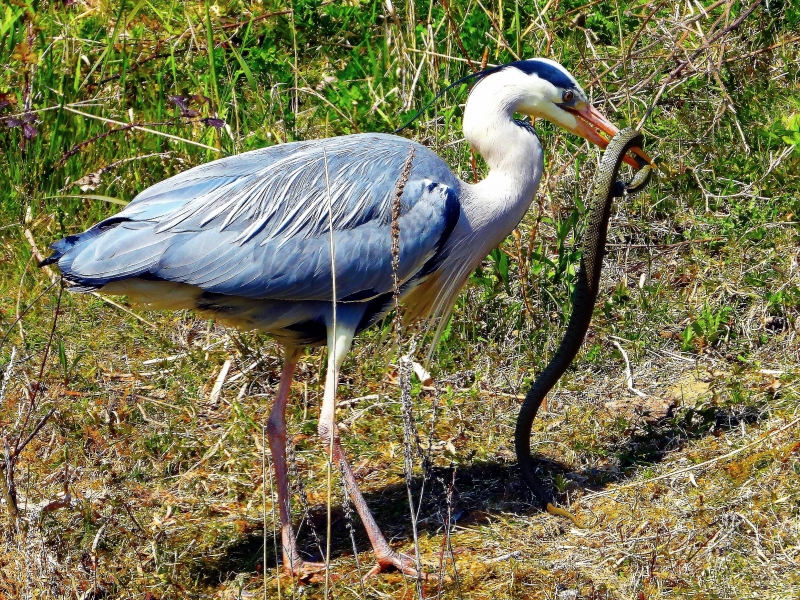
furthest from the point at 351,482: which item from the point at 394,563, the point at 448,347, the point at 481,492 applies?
the point at 448,347

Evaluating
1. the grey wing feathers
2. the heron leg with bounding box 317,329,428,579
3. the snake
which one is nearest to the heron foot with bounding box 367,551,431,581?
the heron leg with bounding box 317,329,428,579

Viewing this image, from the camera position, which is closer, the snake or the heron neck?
the snake

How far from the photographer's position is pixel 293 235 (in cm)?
415

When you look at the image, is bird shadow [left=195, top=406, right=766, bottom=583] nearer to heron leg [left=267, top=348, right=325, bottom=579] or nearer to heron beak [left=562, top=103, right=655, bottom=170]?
heron leg [left=267, top=348, right=325, bottom=579]

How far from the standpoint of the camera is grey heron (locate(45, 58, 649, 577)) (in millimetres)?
3986

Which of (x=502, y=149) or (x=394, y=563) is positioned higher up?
(x=502, y=149)

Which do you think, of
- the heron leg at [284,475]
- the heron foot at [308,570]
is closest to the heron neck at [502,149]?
the heron leg at [284,475]

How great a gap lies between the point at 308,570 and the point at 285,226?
48.4 inches

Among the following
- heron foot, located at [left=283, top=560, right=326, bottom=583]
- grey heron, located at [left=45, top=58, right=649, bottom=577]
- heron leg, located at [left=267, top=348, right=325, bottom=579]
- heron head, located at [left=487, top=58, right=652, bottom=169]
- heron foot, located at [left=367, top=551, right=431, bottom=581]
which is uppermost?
heron head, located at [left=487, top=58, right=652, bottom=169]

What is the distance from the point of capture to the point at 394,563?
397 cm

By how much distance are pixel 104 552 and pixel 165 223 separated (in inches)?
47.0

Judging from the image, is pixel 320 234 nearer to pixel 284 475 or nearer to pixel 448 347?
pixel 284 475

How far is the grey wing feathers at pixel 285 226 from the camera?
3994 millimetres

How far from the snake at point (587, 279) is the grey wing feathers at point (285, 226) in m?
0.53
